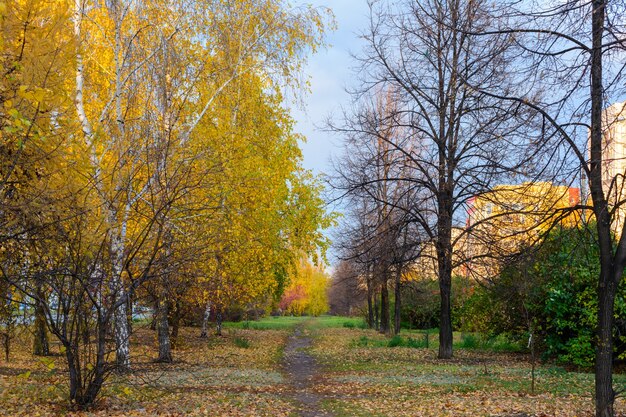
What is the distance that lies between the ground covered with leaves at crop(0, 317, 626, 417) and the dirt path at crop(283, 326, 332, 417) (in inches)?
1.1

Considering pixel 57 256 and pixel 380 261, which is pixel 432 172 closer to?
pixel 380 261

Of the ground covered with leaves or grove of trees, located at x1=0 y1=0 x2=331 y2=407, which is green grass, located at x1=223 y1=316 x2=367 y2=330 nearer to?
grove of trees, located at x1=0 y1=0 x2=331 y2=407

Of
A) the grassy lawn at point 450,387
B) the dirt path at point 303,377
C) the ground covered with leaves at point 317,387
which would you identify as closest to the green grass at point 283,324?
the dirt path at point 303,377

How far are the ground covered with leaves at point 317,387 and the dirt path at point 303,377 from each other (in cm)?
3

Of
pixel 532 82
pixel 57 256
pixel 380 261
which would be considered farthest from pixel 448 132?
pixel 57 256

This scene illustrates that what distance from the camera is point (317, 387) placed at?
1289cm

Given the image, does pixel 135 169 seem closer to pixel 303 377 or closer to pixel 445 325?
pixel 303 377

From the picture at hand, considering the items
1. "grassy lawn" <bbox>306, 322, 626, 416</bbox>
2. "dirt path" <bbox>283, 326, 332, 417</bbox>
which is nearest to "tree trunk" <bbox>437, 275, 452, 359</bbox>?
"grassy lawn" <bbox>306, 322, 626, 416</bbox>

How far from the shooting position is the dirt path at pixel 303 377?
10.1m

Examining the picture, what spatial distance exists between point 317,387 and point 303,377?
7.03ft

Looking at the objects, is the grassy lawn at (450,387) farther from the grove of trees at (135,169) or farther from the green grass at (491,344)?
the grove of trees at (135,169)

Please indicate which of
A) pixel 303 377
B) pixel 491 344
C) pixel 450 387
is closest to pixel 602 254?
pixel 450 387

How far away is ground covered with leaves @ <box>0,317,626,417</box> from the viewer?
9.02 meters

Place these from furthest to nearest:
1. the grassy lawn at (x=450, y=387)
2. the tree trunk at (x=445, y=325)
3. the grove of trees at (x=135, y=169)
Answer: the tree trunk at (x=445, y=325), the grassy lawn at (x=450, y=387), the grove of trees at (x=135, y=169)
